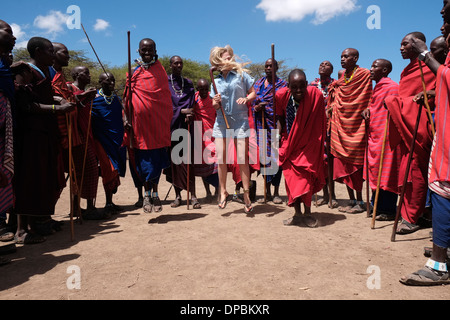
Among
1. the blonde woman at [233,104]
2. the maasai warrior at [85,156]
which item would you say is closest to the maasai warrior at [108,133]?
the maasai warrior at [85,156]

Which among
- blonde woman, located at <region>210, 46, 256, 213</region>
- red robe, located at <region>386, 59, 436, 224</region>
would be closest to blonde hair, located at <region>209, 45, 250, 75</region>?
blonde woman, located at <region>210, 46, 256, 213</region>

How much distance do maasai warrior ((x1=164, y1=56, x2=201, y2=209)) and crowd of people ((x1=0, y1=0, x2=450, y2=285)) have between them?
0.02 metres

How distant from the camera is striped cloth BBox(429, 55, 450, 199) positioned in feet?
8.74

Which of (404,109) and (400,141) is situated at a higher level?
(404,109)

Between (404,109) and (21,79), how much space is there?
4.63 metres

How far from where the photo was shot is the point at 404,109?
12.9 ft

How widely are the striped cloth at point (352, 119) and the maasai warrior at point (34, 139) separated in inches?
164

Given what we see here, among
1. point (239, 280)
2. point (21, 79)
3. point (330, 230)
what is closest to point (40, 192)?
point (21, 79)

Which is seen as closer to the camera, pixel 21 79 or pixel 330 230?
pixel 21 79

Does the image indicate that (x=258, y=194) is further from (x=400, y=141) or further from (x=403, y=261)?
(x=403, y=261)

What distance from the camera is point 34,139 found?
399 centimetres

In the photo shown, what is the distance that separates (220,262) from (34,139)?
2.75 m

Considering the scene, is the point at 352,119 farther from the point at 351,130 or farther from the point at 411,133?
the point at 411,133

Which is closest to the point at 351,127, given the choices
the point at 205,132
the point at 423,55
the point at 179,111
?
the point at 423,55
